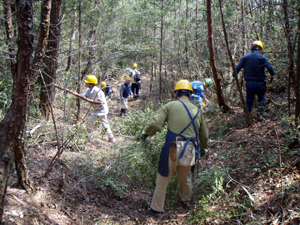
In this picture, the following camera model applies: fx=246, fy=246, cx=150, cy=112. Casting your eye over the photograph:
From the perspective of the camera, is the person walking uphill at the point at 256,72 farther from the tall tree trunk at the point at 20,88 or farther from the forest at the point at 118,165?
the tall tree trunk at the point at 20,88

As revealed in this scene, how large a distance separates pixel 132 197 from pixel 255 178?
2.20 m

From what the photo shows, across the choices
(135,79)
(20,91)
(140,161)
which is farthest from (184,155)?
(135,79)

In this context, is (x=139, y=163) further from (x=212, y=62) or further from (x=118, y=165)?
(x=212, y=62)

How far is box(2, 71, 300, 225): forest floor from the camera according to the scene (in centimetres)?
322

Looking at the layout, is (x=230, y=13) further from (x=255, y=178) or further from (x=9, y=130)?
(x=9, y=130)

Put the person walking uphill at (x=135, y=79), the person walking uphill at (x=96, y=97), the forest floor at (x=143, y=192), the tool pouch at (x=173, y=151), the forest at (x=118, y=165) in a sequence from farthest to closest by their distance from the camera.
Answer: the person walking uphill at (x=135, y=79)
the person walking uphill at (x=96, y=97)
the tool pouch at (x=173, y=151)
the forest floor at (x=143, y=192)
the forest at (x=118, y=165)

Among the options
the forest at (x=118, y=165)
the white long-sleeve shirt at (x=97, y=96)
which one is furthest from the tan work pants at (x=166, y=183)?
the white long-sleeve shirt at (x=97, y=96)

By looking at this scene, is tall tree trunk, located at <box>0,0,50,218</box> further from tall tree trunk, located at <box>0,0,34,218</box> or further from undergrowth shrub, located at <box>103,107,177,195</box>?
undergrowth shrub, located at <box>103,107,177,195</box>

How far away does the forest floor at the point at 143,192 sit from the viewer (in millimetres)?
3219

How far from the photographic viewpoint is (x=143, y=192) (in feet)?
15.8

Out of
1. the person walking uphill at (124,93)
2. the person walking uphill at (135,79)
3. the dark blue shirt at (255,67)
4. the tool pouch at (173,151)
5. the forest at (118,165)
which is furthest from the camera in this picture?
the person walking uphill at (135,79)

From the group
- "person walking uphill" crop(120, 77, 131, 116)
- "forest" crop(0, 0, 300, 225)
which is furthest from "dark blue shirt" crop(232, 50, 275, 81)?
"person walking uphill" crop(120, 77, 131, 116)

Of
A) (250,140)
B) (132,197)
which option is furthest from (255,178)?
(132,197)

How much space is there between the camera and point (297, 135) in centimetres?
414
